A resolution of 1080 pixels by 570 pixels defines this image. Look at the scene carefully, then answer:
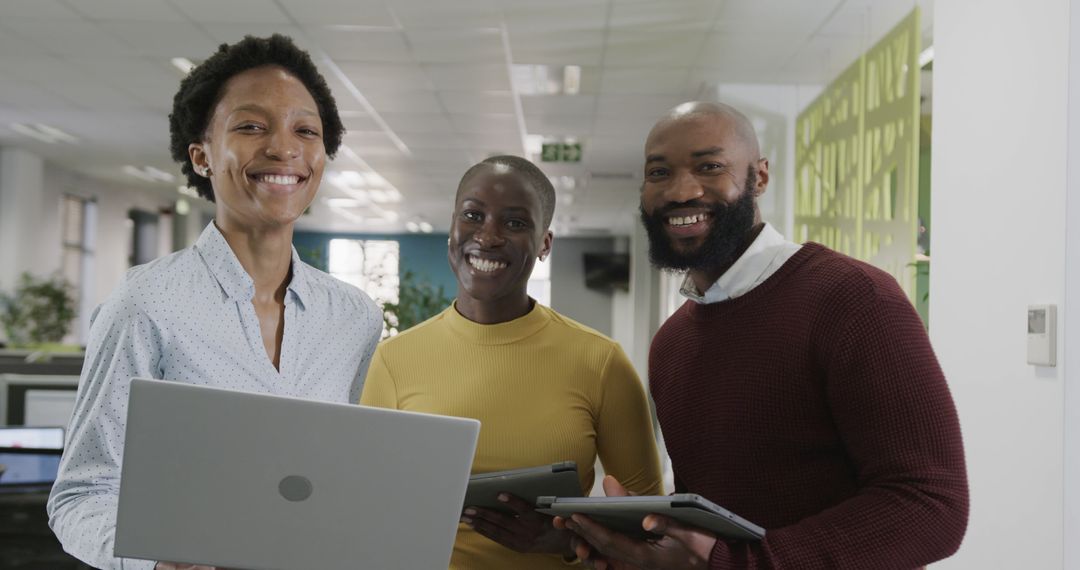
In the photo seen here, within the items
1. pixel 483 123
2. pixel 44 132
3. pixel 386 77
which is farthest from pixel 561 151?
pixel 44 132

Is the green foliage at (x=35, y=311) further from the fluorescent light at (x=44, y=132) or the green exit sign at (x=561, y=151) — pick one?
the green exit sign at (x=561, y=151)

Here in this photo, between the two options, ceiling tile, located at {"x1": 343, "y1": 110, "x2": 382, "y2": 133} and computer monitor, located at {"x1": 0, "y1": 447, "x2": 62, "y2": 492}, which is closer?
computer monitor, located at {"x1": 0, "y1": 447, "x2": 62, "y2": 492}

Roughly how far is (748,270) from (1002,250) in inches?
38.4

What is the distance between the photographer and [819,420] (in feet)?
4.20

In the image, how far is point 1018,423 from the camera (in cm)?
199

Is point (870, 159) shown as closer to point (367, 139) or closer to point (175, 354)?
point (175, 354)

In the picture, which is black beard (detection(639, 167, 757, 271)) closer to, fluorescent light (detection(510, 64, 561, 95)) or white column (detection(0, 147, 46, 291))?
fluorescent light (detection(510, 64, 561, 95))

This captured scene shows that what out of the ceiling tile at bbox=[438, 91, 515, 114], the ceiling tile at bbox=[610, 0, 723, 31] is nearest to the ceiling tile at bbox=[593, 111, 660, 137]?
the ceiling tile at bbox=[438, 91, 515, 114]

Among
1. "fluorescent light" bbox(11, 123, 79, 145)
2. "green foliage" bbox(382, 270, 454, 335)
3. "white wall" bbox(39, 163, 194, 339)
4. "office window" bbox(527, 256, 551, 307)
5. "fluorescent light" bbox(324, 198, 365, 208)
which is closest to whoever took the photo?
"green foliage" bbox(382, 270, 454, 335)

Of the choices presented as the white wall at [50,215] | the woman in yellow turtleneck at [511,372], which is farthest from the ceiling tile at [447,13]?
the white wall at [50,215]

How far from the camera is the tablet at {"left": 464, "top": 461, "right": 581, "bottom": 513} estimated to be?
1.29 metres

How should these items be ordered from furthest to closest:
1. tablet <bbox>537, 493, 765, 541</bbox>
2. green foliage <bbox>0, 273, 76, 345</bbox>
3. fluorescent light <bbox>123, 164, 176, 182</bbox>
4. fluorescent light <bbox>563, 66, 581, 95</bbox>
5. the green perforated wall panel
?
fluorescent light <bbox>123, 164, 176, 182</bbox> → green foliage <bbox>0, 273, 76, 345</bbox> → fluorescent light <bbox>563, 66, 581, 95</bbox> → the green perforated wall panel → tablet <bbox>537, 493, 765, 541</bbox>

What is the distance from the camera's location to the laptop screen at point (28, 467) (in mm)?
2520

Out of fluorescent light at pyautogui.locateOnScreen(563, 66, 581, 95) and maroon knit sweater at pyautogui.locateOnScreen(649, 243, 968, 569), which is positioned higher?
fluorescent light at pyautogui.locateOnScreen(563, 66, 581, 95)
